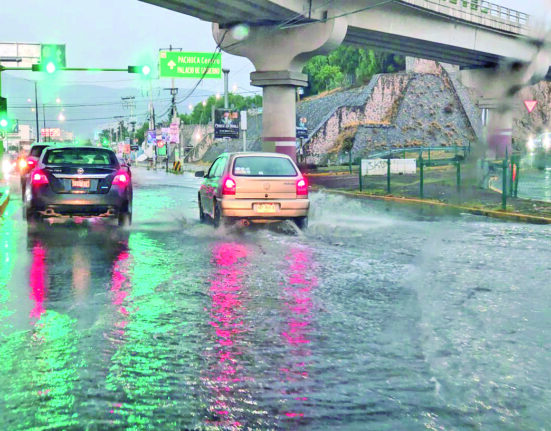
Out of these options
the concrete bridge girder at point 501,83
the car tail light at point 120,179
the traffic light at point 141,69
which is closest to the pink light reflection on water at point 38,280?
Answer: the car tail light at point 120,179

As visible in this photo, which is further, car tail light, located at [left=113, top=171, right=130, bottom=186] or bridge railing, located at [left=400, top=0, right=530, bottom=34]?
bridge railing, located at [left=400, top=0, right=530, bottom=34]

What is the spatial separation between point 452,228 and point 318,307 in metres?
9.19

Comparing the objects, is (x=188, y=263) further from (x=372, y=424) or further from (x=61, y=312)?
(x=372, y=424)

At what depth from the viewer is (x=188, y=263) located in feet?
36.7

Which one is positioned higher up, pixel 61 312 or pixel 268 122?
pixel 268 122

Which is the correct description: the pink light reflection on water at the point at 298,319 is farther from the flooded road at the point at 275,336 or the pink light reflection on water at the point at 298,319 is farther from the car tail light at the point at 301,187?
the car tail light at the point at 301,187

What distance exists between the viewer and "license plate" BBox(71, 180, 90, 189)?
15164mm

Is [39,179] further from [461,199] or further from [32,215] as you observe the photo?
[461,199]

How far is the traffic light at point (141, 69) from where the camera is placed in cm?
3428

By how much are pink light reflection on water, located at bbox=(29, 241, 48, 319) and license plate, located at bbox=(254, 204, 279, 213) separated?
13.6 ft

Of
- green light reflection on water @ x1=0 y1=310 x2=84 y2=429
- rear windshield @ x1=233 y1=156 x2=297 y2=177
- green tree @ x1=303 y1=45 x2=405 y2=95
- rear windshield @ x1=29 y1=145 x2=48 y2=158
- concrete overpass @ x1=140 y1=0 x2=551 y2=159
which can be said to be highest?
green tree @ x1=303 y1=45 x2=405 y2=95

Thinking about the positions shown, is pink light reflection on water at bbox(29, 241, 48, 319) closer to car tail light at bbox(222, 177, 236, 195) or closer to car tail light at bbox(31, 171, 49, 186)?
car tail light at bbox(31, 171, 49, 186)

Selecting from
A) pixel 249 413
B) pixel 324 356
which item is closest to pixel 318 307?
pixel 324 356

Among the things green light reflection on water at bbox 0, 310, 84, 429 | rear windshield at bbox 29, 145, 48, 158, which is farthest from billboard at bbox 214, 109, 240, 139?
green light reflection on water at bbox 0, 310, 84, 429
